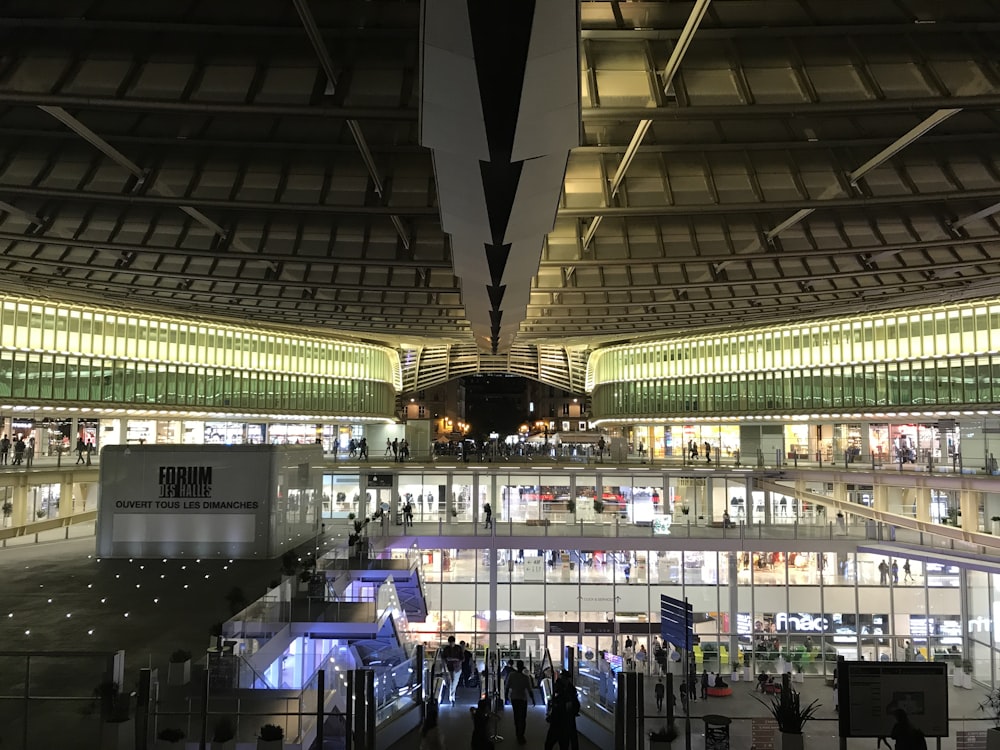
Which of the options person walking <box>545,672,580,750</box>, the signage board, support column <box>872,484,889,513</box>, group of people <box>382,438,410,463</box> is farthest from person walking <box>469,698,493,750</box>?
group of people <box>382,438,410,463</box>

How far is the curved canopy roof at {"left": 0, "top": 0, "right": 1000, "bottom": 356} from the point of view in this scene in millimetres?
9250

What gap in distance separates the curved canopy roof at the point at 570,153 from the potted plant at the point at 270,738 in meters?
6.67

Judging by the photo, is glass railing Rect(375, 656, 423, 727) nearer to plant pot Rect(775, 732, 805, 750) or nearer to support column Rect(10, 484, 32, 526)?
plant pot Rect(775, 732, 805, 750)

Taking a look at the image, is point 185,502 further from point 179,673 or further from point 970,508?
point 970,508

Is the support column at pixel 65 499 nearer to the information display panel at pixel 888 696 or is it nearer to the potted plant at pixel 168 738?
the potted plant at pixel 168 738

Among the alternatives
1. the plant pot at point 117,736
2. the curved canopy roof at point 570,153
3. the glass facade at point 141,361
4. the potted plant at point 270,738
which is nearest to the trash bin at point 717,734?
Result: the potted plant at point 270,738

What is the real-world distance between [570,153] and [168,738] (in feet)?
29.5

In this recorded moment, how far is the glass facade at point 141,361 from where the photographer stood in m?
33.7

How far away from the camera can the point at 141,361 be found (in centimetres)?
3922

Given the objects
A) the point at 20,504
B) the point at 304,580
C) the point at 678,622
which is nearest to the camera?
the point at 678,622

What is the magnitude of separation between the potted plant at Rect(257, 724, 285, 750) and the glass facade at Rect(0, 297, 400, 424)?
102ft

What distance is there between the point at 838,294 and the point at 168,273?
20.8 metres

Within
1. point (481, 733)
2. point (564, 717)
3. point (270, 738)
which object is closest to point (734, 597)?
point (564, 717)

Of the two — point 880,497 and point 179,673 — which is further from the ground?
Answer: point 880,497
